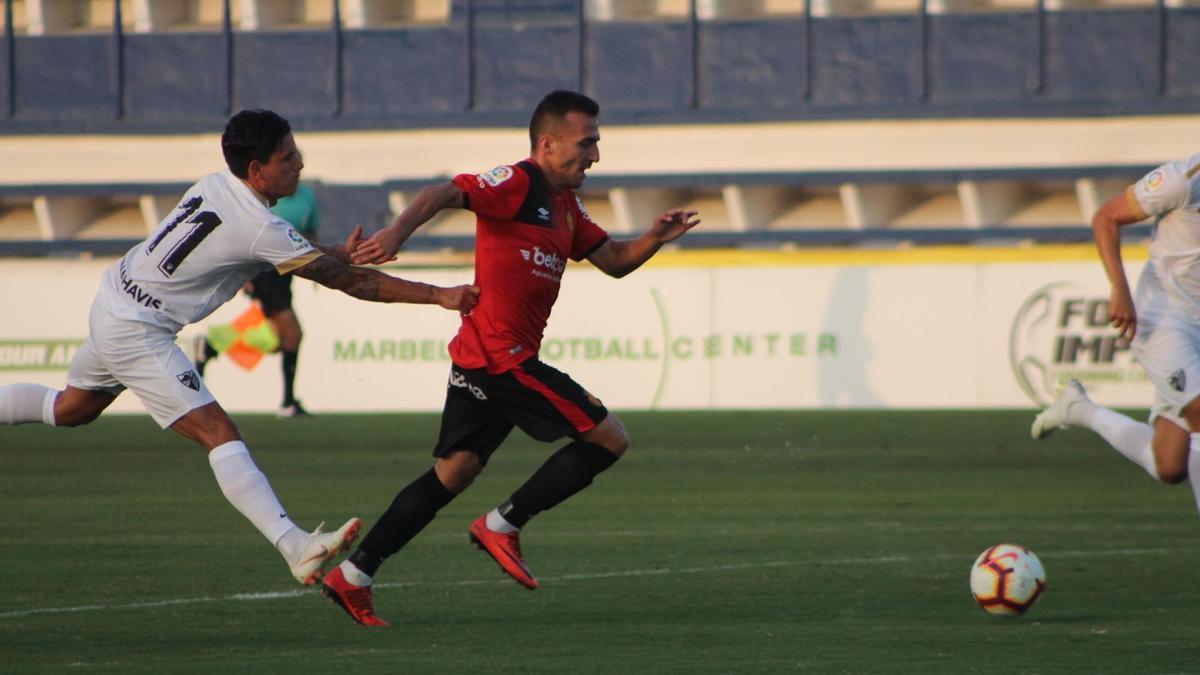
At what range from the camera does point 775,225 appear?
98.7 feet

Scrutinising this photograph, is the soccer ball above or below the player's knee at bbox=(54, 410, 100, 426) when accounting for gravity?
below

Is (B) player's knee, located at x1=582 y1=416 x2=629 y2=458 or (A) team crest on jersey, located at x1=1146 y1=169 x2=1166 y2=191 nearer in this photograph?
(B) player's knee, located at x1=582 y1=416 x2=629 y2=458

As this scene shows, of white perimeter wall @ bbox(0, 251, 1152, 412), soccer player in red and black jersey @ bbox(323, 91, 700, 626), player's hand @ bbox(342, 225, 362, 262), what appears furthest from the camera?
white perimeter wall @ bbox(0, 251, 1152, 412)

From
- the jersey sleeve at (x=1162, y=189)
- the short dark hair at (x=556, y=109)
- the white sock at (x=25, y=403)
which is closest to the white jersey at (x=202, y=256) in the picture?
the white sock at (x=25, y=403)

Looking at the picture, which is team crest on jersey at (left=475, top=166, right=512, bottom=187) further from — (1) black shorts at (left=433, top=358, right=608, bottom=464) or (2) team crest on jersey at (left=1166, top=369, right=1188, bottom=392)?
(2) team crest on jersey at (left=1166, top=369, right=1188, bottom=392)

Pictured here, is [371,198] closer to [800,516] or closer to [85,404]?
[800,516]

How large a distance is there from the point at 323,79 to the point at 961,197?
9597 millimetres

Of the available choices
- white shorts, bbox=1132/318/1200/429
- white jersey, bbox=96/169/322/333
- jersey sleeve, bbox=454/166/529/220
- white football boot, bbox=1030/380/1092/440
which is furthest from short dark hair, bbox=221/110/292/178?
white football boot, bbox=1030/380/1092/440

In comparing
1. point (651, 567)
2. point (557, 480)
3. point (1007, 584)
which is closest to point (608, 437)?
point (557, 480)

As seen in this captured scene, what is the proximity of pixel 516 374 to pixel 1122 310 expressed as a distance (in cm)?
271

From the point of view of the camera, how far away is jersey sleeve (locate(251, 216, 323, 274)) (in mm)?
7562

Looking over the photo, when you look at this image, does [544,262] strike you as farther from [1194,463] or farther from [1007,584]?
[1194,463]

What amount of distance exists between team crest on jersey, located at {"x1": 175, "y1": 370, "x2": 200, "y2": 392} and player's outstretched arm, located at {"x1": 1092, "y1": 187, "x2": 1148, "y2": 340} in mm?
3820

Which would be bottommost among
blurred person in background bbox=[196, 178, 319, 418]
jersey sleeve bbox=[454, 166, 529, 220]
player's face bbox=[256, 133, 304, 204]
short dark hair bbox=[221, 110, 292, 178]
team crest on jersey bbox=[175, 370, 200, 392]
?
blurred person in background bbox=[196, 178, 319, 418]
